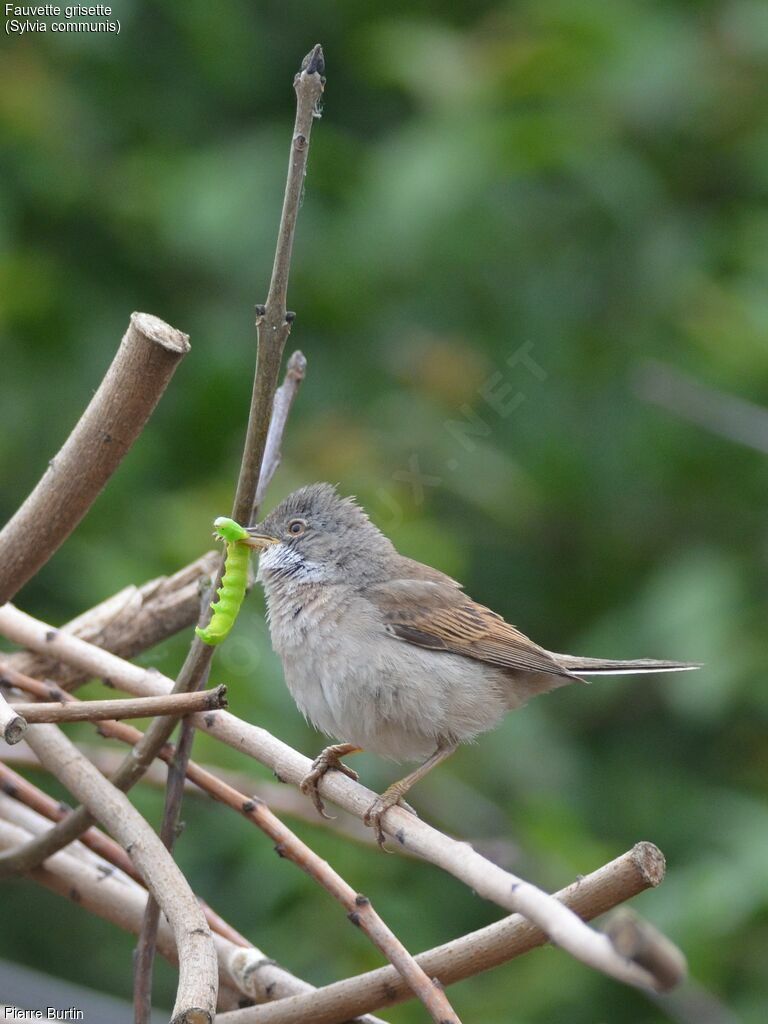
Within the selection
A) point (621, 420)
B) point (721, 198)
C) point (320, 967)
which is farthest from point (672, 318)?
point (320, 967)

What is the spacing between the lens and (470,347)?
6523mm

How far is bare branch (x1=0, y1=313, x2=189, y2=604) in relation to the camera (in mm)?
2375

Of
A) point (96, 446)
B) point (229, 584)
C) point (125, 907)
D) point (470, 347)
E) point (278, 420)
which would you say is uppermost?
point (470, 347)

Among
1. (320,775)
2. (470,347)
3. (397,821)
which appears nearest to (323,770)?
(320,775)

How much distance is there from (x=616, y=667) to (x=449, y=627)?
59cm

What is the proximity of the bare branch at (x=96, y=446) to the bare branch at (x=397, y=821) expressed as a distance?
21cm

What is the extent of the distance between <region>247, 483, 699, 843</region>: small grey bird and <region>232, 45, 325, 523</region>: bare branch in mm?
909

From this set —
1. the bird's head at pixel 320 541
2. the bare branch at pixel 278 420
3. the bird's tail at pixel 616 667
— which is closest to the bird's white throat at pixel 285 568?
the bird's head at pixel 320 541

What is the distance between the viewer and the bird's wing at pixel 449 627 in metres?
3.79

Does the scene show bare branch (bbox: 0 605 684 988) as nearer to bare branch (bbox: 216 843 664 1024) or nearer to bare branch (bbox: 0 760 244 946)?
bare branch (bbox: 216 843 664 1024)

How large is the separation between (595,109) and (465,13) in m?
1.56

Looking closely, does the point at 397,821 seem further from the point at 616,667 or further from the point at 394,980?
the point at 616,667

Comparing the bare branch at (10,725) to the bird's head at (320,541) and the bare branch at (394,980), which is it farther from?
the bird's head at (320,541)

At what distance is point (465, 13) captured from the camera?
7812 millimetres
